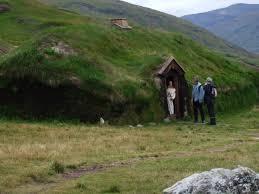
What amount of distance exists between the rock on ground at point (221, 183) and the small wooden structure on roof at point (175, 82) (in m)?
21.7

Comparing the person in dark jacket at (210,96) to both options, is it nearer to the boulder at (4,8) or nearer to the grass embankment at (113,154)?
the grass embankment at (113,154)

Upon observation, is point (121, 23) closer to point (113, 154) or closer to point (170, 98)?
point (170, 98)

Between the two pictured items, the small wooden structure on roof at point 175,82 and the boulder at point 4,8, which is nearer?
the small wooden structure on roof at point 175,82

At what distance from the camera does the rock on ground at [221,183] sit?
12461mm

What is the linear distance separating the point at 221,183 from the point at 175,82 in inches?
952

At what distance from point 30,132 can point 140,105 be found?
29.2 ft

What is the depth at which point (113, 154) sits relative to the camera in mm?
20672

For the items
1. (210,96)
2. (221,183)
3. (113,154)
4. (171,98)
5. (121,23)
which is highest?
(121,23)

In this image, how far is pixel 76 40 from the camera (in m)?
34.9

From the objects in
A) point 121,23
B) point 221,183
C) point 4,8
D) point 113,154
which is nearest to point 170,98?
point 121,23

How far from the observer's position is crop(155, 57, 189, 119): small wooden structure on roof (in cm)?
3491

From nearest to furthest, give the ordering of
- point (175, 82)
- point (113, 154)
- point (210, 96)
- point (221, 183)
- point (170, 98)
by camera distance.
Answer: point (221, 183), point (113, 154), point (210, 96), point (170, 98), point (175, 82)

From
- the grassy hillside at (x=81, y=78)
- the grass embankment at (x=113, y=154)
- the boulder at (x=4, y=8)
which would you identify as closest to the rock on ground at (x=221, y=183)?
the grass embankment at (x=113, y=154)

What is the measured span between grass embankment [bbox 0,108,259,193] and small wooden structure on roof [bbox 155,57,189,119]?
4.64 m
